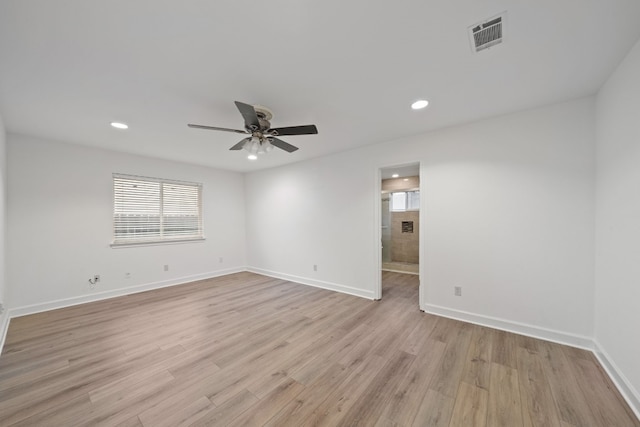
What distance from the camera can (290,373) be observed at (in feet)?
6.81

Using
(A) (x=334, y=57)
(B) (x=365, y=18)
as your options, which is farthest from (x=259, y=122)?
(B) (x=365, y=18)

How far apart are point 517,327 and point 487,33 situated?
3.04 m

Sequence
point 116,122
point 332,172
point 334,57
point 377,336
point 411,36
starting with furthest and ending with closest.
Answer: point 332,172, point 116,122, point 377,336, point 334,57, point 411,36

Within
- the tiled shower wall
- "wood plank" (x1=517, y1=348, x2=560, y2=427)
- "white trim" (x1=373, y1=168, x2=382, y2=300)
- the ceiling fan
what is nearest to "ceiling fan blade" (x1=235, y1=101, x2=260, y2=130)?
the ceiling fan

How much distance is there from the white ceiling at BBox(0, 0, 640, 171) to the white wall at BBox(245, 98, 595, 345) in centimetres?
40

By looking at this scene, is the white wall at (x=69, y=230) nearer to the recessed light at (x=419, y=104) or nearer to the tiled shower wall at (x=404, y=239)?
the recessed light at (x=419, y=104)

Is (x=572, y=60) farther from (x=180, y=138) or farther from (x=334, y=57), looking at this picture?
(x=180, y=138)

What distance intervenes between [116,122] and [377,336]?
4.18m

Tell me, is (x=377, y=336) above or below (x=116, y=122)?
below

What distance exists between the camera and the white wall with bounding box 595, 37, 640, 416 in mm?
1726

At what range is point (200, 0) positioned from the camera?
4.33 ft

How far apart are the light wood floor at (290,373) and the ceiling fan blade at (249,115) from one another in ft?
7.64

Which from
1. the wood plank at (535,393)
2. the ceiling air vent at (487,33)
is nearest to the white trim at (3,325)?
the wood plank at (535,393)

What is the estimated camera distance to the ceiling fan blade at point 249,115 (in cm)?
200
